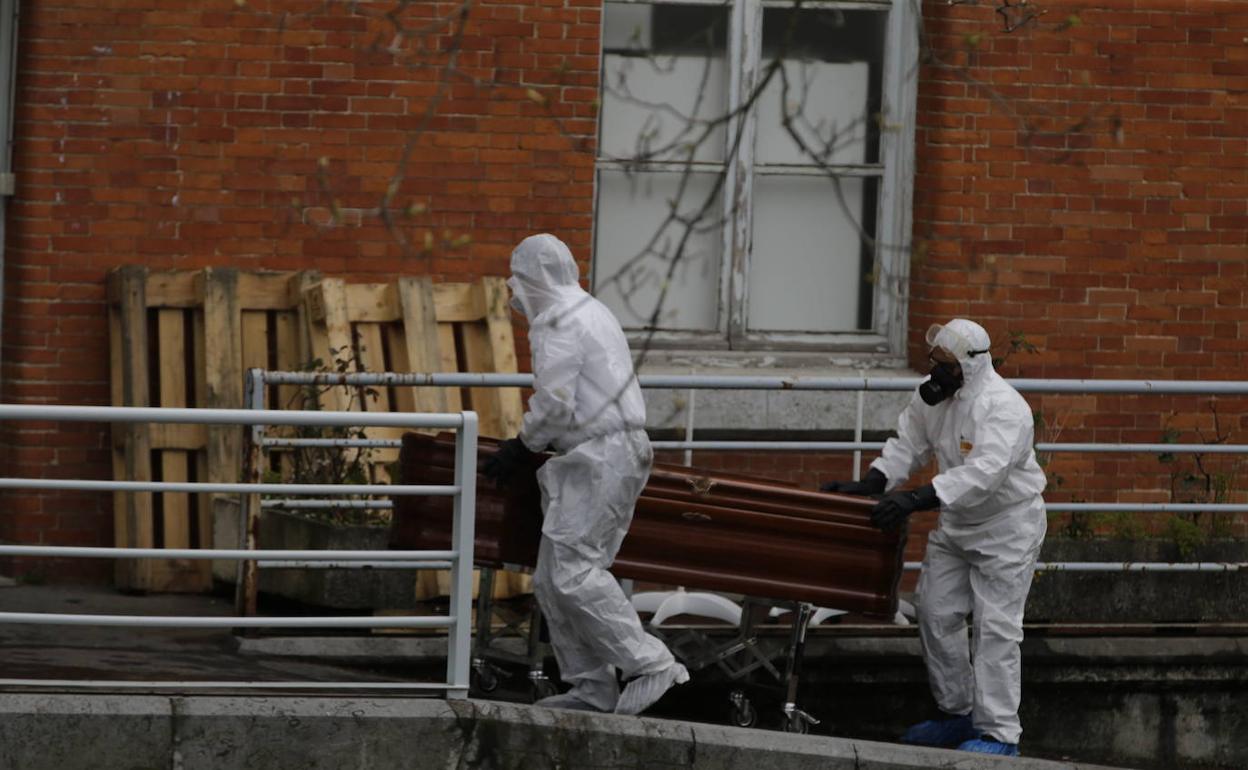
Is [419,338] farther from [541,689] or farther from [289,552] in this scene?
[289,552]

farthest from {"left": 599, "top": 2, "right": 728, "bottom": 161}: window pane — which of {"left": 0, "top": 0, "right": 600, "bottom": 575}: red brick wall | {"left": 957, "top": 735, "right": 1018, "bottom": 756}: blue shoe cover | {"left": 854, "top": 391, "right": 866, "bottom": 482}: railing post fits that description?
{"left": 957, "top": 735, "right": 1018, "bottom": 756}: blue shoe cover

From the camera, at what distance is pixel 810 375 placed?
1065cm

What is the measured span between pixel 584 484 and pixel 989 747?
1931 millimetres

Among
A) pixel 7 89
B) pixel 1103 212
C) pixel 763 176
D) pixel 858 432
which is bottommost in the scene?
pixel 858 432

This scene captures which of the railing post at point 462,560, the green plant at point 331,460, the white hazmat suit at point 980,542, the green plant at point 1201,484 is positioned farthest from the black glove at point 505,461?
the green plant at point 1201,484

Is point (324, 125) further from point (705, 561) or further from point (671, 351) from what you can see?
point (705, 561)

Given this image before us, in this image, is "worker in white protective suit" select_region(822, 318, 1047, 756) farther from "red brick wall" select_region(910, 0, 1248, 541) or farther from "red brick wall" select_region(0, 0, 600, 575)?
"red brick wall" select_region(0, 0, 600, 575)

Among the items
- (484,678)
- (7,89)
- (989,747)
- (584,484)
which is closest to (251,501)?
(484,678)

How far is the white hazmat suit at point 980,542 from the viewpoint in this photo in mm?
8258

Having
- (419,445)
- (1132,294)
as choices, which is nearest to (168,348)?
(419,445)

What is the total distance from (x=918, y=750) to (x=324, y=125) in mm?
4221

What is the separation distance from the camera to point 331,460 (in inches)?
367

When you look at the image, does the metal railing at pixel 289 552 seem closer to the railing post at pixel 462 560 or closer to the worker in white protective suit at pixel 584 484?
the railing post at pixel 462 560

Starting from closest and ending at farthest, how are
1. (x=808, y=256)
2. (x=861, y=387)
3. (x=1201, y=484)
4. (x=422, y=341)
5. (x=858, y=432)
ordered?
(x=861, y=387) < (x=422, y=341) < (x=858, y=432) < (x=1201, y=484) < (x=808, y=256)
